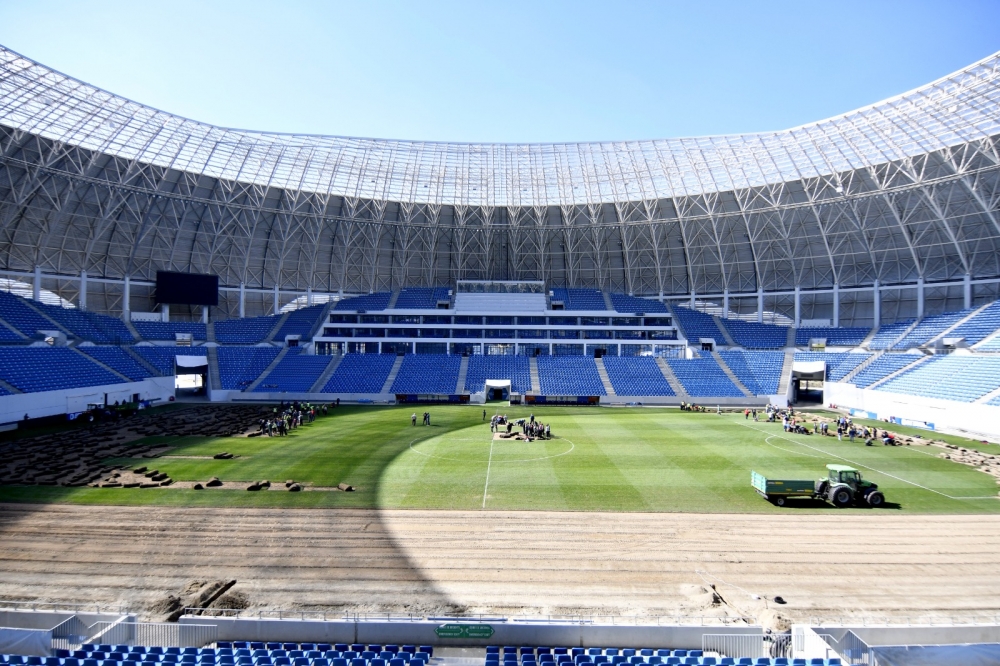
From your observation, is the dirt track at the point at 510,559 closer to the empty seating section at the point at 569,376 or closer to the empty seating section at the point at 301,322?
the empty seating section at the point at 569,376

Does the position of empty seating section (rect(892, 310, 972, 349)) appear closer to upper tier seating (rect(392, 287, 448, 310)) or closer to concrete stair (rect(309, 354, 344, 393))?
upper tier seating (rect(392, 287, 448, 310))

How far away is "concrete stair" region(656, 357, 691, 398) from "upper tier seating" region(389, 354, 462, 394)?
24.6 meters

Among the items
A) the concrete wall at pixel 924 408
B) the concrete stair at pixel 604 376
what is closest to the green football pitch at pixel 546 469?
the concrete wall at pixel 924 408

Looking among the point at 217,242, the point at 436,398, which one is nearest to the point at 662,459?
the point at 436,398

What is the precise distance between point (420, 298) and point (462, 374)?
15560 millimetres

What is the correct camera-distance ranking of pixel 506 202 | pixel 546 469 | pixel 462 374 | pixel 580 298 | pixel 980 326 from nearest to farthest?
1. pixel 546 469
2. pixel 980 326
3. pixel 462 374
4. pixel 506 202
5. pixel 580 298

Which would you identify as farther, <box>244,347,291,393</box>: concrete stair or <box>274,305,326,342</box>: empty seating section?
<box>274,305,326,342</box>: empty seating section

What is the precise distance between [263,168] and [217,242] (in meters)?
11.9

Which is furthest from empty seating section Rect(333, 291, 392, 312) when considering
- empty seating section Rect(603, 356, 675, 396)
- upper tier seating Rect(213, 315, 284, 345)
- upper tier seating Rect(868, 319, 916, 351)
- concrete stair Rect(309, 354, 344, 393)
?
upper tier seating Rect(868, 319, 916, 351)

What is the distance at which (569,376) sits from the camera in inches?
2517

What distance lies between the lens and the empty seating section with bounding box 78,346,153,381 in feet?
175

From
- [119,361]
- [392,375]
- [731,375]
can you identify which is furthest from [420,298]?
[731,375]

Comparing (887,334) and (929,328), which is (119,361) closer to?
(887,334)

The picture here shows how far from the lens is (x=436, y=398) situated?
60.4m
